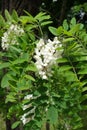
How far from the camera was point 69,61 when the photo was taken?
2.40 m

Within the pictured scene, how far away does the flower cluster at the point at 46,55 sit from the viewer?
7.37 feet

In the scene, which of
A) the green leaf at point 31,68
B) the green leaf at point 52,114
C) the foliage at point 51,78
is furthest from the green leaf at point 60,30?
the green leaf at point 52,114

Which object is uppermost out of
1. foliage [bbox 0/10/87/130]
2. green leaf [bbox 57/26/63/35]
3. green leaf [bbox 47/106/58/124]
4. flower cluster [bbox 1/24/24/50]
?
flower cluster [bbox 1/24/24/50]

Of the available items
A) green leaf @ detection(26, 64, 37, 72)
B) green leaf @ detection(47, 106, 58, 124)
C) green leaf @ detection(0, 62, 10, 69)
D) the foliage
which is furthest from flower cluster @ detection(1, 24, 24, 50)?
green leaf @ detection(47, 106, 58, 124)

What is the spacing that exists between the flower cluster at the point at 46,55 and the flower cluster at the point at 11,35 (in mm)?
315

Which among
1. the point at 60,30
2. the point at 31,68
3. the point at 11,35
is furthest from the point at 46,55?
the point at 11,35

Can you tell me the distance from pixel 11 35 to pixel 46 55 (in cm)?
45

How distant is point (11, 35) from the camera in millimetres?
2641

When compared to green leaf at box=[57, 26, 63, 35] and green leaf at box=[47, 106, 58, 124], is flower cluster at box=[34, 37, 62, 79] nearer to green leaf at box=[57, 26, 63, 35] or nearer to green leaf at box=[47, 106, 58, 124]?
green leaf at box=[57, 26, 63, 35]

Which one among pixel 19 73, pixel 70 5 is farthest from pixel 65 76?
pixel 70 5

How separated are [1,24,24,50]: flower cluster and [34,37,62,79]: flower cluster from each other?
0.32 m

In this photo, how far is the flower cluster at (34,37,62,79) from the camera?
2.25m

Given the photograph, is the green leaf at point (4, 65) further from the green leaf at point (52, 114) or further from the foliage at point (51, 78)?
the green leaf at point (52, 114)

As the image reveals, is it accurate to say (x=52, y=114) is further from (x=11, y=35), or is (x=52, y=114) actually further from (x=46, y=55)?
(x=11, y=35)
